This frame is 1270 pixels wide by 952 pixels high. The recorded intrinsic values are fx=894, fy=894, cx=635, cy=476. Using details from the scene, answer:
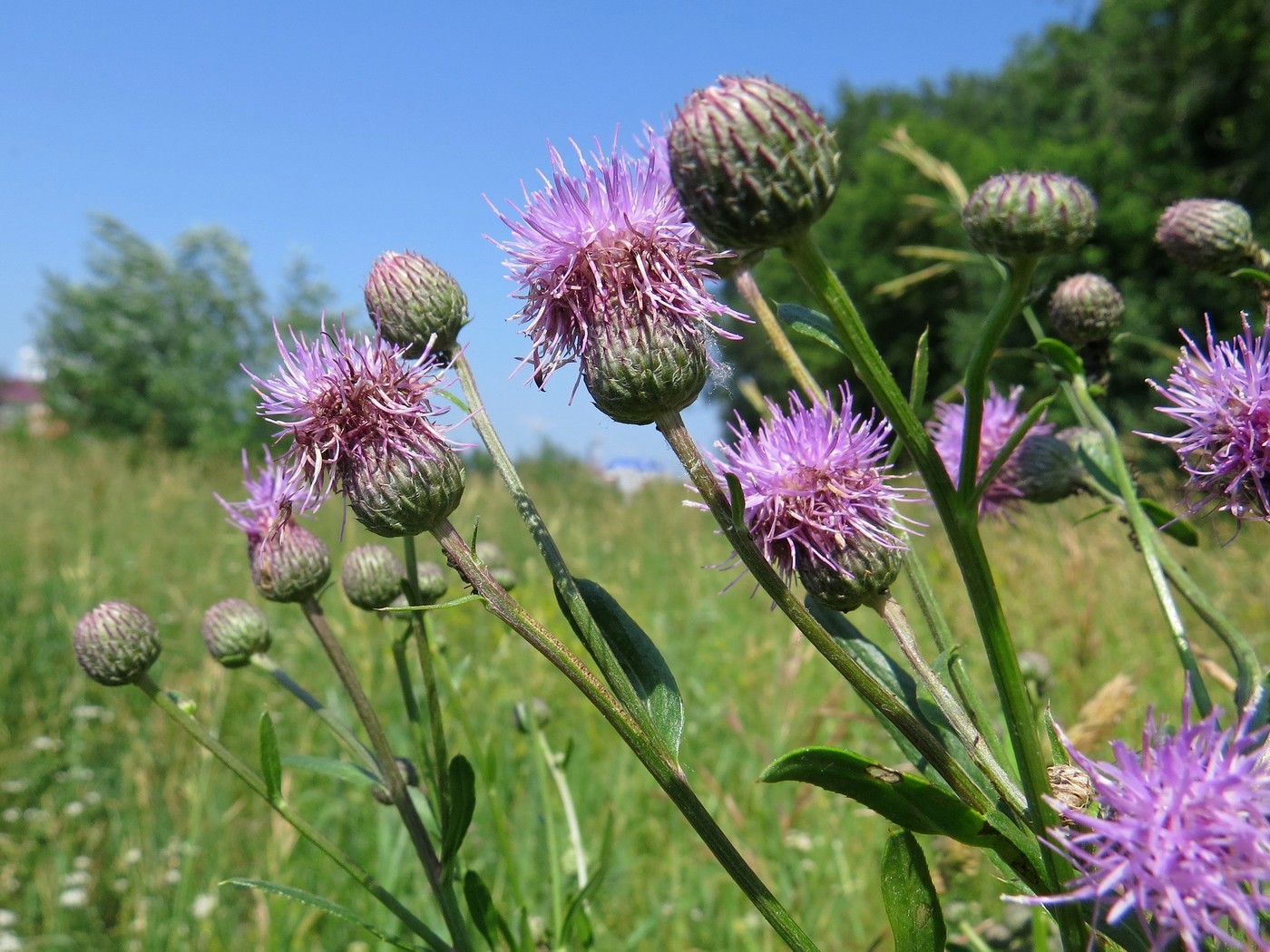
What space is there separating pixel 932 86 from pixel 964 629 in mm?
41880

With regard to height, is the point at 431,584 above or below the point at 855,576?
above

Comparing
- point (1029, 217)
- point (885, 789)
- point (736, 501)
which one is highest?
point (1029, 217)

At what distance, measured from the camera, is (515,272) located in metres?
1.08

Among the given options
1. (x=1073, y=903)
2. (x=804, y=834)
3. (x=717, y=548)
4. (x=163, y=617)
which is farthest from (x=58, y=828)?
(x=1073, y=903)

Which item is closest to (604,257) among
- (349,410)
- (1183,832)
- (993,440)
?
(349,410)

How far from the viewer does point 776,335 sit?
1.10m

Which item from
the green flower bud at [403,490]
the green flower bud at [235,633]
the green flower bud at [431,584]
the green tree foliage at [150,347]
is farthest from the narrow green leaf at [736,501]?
the green tree foliage at [150,347]

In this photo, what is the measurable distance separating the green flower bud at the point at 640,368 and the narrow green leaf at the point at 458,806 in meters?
0.49

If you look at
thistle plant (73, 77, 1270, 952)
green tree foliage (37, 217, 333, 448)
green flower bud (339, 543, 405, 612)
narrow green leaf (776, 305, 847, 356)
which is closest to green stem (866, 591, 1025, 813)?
thistle plant (73, 77, 1270, 952)

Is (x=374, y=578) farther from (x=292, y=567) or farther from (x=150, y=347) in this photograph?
(x=150, y=347)

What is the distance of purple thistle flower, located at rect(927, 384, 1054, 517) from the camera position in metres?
1.56

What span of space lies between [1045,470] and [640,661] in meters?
0.90

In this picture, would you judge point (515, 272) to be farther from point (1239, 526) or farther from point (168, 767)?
point (168, 767)

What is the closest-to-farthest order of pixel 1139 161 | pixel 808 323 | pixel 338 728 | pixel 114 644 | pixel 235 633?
1. pixel 808 323
2. pixel 338 728
3. pixel 114 644
4. pixel 235 633
5. pixel 1139 161
